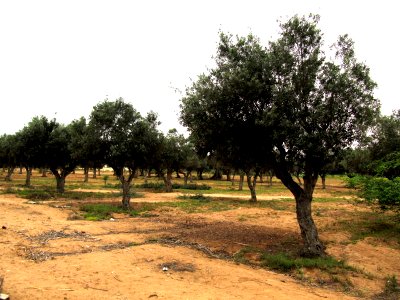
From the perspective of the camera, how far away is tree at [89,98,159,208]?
85.9 ft

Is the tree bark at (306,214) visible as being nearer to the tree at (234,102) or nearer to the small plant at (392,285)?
the tree at (234,102)

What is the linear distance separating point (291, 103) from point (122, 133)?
15.9 meters

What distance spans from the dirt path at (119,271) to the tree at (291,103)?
427cm

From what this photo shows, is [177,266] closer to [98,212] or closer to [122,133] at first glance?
[98,212]

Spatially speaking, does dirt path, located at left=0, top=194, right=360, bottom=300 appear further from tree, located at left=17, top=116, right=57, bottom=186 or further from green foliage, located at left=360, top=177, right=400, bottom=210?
tree, located at left=17, top=116, right=57, bottom=186

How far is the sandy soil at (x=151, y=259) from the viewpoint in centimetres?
930

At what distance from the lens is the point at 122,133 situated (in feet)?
86.6

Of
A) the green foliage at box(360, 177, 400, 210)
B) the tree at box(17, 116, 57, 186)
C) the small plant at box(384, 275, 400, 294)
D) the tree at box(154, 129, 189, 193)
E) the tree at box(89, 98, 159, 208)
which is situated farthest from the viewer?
the tree at box(154, 129, 189, 193)

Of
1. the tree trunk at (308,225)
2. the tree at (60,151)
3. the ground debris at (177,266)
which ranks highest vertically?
the tree at (60,151)

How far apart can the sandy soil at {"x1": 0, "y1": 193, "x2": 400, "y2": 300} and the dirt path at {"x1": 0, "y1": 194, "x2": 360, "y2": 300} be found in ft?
0.08

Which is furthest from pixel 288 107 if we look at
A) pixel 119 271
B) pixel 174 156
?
pixel 174 156

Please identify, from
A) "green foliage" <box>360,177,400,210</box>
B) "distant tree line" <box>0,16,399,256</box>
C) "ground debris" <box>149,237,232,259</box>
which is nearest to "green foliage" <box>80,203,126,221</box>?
"ground debris" <box>149,237,232,259</box>

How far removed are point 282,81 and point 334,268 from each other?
23.4ft

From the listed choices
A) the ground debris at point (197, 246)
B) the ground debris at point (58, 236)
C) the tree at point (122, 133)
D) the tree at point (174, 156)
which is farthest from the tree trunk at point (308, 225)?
the tree at point (174, 156)
